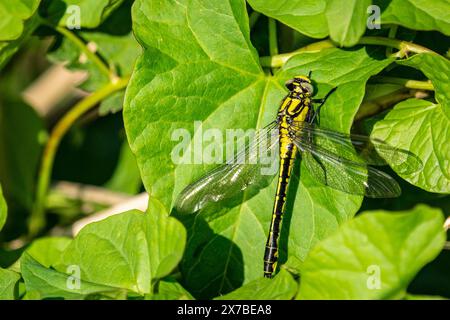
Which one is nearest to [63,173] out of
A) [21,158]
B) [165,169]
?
[21,158]

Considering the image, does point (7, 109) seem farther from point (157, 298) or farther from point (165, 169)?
point (157, 298)

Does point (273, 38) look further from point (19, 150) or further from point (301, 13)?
point (19, 150)

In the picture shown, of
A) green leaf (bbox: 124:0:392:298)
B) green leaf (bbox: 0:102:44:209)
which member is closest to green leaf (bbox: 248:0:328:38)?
green leaf (bbox: 124:0:392:298)

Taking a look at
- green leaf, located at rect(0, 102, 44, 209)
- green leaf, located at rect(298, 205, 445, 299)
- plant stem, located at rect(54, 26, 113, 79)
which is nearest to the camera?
green leaf, located at rect(298, 205, 445, 299)

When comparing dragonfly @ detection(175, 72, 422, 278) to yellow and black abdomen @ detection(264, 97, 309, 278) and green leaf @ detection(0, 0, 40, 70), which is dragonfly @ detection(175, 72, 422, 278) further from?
green leaf @ detection(0, 0, 40, 70)

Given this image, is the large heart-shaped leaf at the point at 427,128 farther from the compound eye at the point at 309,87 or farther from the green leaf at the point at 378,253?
the green leaf at the point at 378,253

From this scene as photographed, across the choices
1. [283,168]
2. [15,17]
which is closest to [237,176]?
[283,168]
